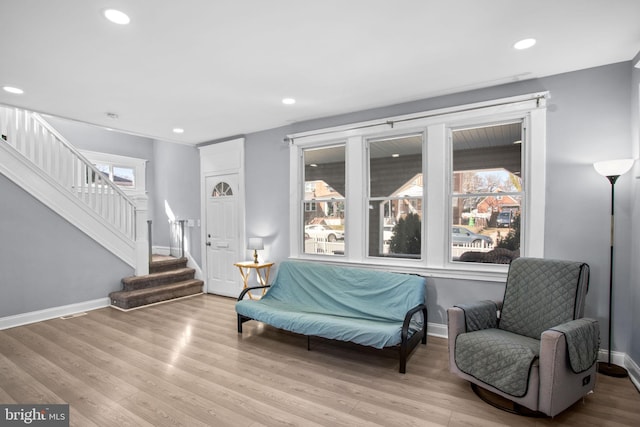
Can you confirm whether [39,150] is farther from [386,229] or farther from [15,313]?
[386,229]

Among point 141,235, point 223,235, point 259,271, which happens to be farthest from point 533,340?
point 141,235

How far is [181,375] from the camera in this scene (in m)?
2.74

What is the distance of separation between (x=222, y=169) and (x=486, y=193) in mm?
4260

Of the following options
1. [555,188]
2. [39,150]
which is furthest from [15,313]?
[555,188]

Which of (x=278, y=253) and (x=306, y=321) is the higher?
(x=278, y=253)

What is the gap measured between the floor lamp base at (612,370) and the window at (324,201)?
9.45 feet

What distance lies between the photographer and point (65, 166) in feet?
15.0

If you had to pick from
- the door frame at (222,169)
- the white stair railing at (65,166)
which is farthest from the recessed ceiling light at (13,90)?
the door frame at (222,169)

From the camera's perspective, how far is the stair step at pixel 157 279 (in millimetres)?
5059

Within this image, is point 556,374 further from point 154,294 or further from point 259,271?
point 154,294

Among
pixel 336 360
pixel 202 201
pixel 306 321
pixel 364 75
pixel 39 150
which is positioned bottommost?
Result: pixel 336 360

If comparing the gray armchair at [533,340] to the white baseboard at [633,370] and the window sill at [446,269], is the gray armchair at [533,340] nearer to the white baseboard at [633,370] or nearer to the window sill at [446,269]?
the window sill at [446,269]

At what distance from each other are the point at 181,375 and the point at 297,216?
2.57 meters

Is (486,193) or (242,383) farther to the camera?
(486,193)
